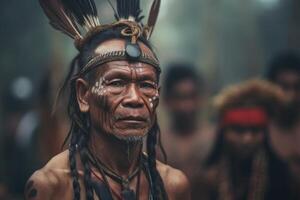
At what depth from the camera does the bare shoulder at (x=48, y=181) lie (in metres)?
4.84

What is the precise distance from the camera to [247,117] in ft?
28.8

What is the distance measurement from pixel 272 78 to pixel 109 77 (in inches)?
229

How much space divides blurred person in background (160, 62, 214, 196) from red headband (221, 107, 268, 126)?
1010mm

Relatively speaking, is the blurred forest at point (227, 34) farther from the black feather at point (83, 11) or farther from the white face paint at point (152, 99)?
the white face paint at point (152, 99)

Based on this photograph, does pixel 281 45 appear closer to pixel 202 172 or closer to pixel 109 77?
pixel 202 172

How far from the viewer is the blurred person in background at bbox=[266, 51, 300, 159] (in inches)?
385

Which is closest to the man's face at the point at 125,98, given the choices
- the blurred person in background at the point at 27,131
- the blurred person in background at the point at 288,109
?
the blurred person in background at the point at 27,131

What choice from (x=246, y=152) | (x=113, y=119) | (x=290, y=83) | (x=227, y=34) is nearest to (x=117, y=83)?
(x=113, y=119)

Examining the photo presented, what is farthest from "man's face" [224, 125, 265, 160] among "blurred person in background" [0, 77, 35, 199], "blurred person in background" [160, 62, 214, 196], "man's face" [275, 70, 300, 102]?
"blurred person in background" [0, 77, 35, 199]

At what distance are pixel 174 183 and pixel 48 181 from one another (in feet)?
2.38

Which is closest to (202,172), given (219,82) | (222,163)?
(222,163)

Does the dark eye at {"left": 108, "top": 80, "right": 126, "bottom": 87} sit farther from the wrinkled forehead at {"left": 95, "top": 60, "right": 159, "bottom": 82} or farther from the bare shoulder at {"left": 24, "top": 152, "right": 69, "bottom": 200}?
the bare shoulder at {"left": 24, "top": 152, "right": 69, "bottom": 200}

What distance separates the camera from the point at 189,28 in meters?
12.4

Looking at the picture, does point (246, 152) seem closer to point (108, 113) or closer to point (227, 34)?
point (108, 113)
